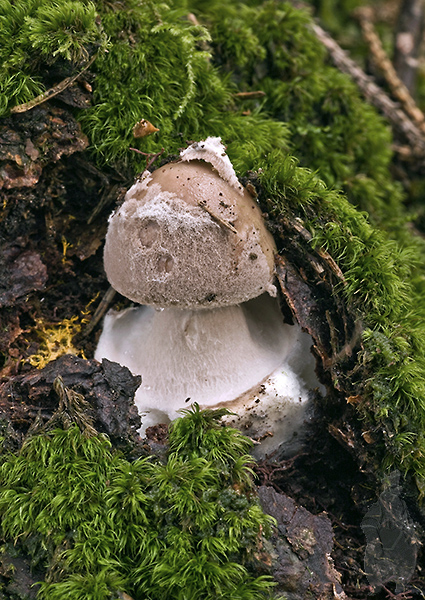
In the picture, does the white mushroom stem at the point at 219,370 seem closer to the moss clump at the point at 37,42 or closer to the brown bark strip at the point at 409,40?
the moss clump at the point at 37,42

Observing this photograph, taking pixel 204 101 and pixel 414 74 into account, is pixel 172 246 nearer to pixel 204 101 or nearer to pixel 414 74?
pixel 204 101

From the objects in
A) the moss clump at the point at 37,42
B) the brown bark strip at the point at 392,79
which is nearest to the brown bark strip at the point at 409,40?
the brown bark strip at the point at 392,79

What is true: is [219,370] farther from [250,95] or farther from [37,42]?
[37,42]

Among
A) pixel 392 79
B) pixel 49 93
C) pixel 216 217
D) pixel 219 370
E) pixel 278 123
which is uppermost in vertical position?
pixel 392 79

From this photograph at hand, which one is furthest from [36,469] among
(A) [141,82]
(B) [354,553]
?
(A) [141,82]

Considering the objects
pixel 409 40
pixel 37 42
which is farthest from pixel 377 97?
pixel 37 42

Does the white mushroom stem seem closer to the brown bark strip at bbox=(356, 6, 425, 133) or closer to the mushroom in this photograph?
the mushroom
